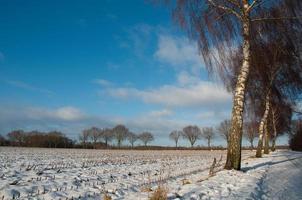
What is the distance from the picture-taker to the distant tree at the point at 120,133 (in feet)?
445

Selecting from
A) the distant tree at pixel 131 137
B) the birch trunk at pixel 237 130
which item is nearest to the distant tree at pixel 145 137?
the distant tree at pixel 131 137

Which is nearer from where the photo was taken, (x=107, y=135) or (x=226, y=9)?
(x=226, y=9)

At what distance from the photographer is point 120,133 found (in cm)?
13750

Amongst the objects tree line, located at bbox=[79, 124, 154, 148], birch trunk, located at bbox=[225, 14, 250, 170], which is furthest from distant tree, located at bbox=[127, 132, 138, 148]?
birch trunk, located at bbox=[225, 14, 250, 170]

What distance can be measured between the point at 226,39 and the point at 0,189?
423 inches

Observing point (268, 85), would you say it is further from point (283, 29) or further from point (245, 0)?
point (245, 0)

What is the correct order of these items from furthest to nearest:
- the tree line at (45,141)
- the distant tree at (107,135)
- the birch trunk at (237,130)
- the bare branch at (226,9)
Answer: the distant tree at (107,135), the tree line at (45,141), the bare branch at (226,9), the birch trunk at (237,130)

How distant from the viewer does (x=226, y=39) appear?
14.6 metres

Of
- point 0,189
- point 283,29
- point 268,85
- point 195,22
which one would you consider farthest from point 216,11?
point 268,85

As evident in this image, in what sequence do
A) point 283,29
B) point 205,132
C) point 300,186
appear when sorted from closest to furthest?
1. point 300,186
2. point 283,29
3. point 205,132

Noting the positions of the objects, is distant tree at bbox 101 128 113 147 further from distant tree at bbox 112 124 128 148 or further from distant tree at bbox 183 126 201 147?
distant tree at bbox 183 126 201 147

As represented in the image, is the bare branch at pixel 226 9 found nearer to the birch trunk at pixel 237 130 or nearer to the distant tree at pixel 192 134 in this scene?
the birch trunk at pixel 237 130

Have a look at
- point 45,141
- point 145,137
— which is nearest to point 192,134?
point 145,137

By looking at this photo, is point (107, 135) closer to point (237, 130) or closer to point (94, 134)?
point (94, 134)
